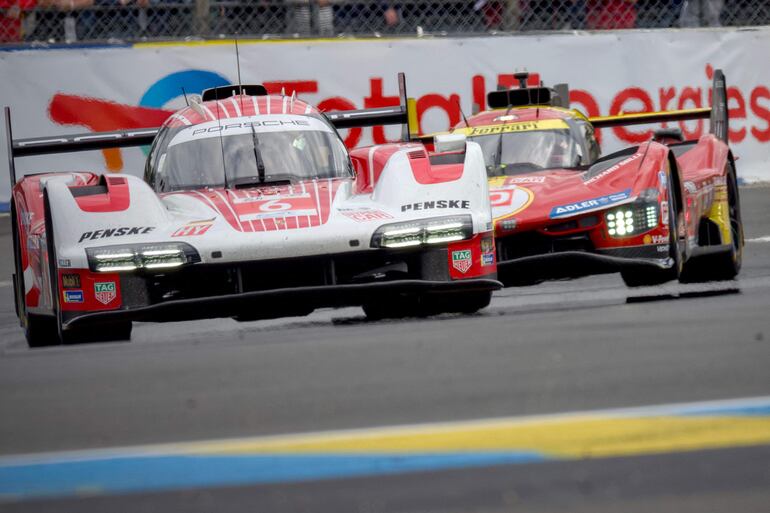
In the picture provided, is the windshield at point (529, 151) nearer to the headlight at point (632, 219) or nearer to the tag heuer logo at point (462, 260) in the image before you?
the headlight at point (632, 219)

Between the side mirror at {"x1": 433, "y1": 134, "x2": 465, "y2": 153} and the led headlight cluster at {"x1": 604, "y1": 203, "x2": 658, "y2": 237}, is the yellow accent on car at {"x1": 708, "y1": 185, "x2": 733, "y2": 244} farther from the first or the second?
the side mirror at {"x1": 433, "y1": 134, "x2": 465, "y2": 153}

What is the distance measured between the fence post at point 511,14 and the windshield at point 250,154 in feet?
23.0

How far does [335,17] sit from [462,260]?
8.23m

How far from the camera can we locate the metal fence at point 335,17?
1411 cm

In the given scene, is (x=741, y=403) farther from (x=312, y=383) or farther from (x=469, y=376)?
(x=312, y=383)

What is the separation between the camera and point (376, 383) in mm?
4770

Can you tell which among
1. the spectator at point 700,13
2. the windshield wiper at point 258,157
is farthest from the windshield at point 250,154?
the spectator at point 700,13

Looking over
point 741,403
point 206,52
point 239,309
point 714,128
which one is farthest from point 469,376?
point 206,52

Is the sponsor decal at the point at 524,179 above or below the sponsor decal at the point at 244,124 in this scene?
below

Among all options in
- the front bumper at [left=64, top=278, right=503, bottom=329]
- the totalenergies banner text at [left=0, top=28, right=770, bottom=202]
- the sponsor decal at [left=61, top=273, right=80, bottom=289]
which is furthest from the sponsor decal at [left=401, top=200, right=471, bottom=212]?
the totalenergies banner text at [left=0, top=28, right=770, bottom=202]

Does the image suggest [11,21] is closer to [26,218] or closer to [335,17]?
[335,17]

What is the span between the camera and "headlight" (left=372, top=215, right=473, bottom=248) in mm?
6789

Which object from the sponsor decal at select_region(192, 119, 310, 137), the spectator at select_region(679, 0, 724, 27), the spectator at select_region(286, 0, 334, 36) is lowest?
the sponsor decal at select_region(192, 119, 310, 137)

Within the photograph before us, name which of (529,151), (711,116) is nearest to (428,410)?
(529,151)
